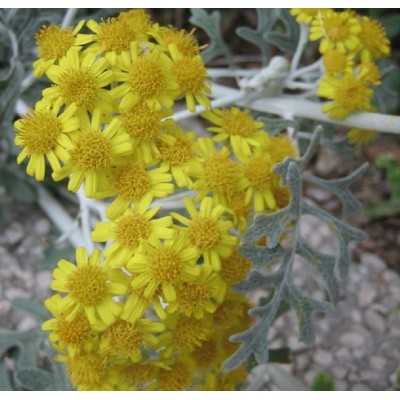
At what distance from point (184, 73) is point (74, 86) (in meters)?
0.24

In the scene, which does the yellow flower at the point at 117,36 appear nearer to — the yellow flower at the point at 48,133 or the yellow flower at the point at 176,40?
the yellow flower at the point at 176,40

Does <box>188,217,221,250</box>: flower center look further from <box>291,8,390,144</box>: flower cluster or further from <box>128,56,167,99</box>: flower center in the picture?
<box>291,8,390,144</box>: flower cluster

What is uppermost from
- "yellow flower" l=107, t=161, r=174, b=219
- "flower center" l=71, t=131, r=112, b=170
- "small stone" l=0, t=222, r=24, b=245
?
"flower center" l=71, t=131, r=112, b=170

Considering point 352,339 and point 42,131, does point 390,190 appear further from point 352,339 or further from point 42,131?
point 42,131

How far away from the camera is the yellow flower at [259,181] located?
1.60 metres

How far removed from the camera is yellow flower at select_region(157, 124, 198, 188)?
60.0 inches

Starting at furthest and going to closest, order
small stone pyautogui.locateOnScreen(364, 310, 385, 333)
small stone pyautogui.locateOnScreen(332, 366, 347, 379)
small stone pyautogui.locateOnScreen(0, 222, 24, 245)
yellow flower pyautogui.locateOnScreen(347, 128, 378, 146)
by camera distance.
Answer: small stone pyautogui.locateOnScreen(0, 222, 24, 245) → small stone pyautogui.locateOnScreen(364, 310, 385, 333) → small stone pyautogui.locateOnScreen(332, 366, 347, 379) → yellow flower pyautogui.locateOnScreen(347, 128, 378, 146)

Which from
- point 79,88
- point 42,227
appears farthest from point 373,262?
point 79,88

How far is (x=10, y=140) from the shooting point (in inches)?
79.8

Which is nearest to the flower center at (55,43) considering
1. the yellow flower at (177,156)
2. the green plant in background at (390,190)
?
the yellow flower at (177,156)

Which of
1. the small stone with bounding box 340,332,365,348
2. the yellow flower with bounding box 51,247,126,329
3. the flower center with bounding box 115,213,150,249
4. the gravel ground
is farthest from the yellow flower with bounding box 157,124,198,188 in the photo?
the small stone with bounding box 340,332,365,348

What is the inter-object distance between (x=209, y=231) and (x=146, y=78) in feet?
1.05
